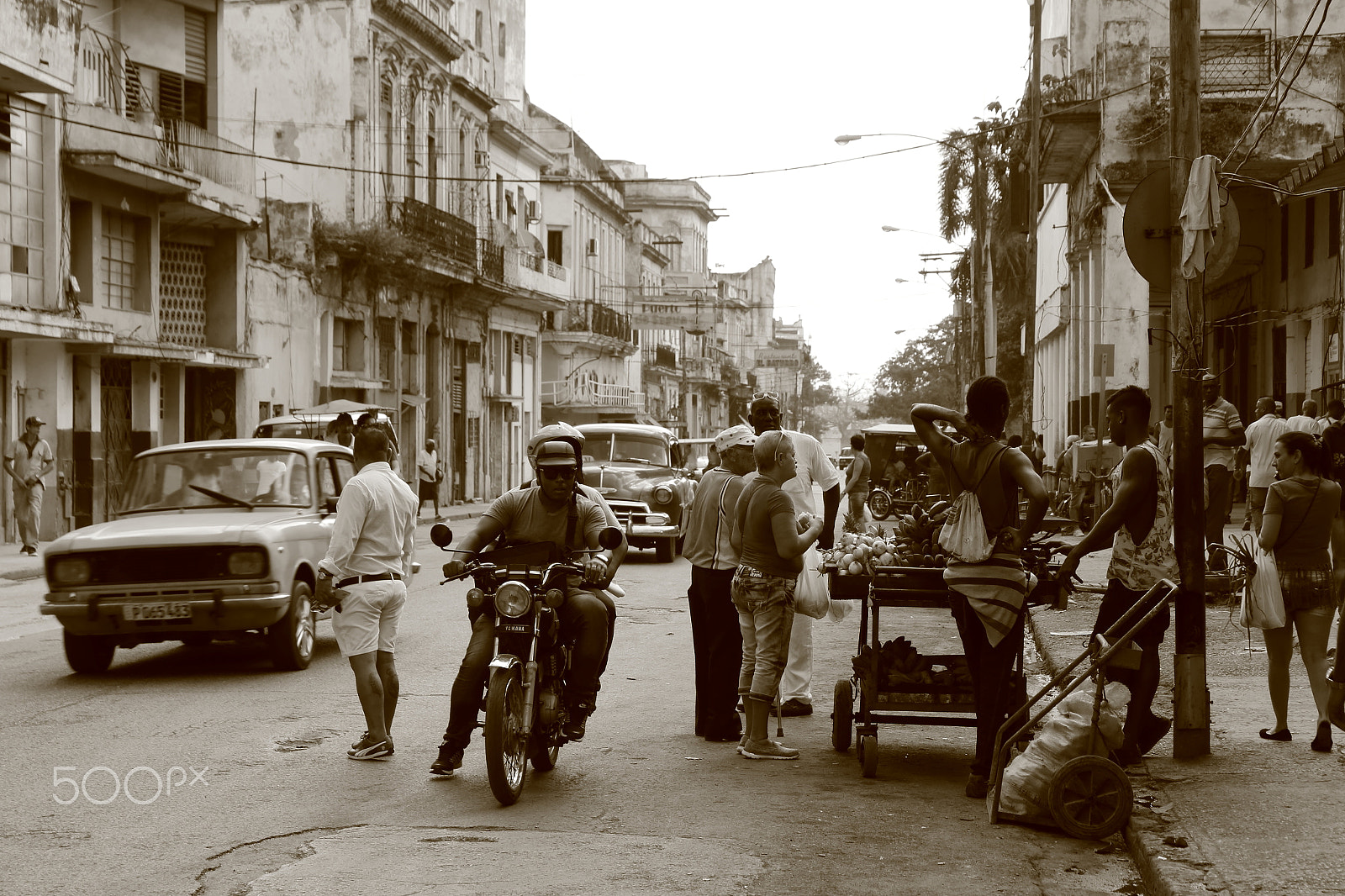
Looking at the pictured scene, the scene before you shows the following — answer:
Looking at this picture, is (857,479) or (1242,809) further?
(857,479)

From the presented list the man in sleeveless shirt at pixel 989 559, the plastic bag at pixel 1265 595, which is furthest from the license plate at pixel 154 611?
the plastic bag at pixel 1265 595

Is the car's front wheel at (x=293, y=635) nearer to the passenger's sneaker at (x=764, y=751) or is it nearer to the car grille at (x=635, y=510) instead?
the passenger's sneaker at (x=764, y=751)

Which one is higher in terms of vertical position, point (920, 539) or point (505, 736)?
point (920, 539)

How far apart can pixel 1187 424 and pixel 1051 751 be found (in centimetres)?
213

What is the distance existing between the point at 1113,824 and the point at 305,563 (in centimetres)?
690

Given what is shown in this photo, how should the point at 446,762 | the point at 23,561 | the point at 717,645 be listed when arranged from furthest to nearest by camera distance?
the point at 23,561
the point at 717,645
the point at 446,762

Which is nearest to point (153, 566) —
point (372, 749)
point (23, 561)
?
point (372, 749)

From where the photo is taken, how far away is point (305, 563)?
11.5 m

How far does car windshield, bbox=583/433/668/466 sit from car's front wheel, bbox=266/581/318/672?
12.1 m

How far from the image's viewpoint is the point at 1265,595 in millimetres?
7941

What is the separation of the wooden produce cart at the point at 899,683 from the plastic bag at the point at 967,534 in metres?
0.50

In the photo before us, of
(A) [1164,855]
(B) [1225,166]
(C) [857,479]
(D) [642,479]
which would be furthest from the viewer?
(B) [1225,166]

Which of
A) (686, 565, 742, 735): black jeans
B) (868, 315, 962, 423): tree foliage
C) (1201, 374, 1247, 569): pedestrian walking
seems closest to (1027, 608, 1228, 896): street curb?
(686, 565, 742, 735): black jeans

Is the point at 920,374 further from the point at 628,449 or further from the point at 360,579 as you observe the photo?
the point at 360,579
